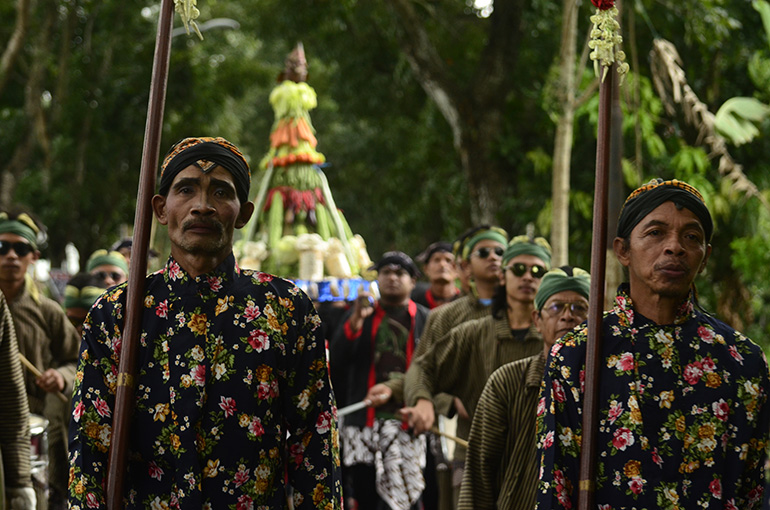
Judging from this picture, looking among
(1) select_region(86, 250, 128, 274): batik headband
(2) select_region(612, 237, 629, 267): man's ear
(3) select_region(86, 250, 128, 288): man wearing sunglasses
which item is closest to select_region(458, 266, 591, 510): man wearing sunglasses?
(2) select_region(612, 237, 629, 267): man's ear

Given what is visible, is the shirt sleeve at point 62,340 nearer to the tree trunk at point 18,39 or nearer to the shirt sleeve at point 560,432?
the shirt sleeve at point 560,432

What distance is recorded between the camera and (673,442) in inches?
125

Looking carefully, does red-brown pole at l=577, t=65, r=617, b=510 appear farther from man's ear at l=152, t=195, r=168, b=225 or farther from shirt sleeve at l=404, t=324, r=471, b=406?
shirt sleeve at l=404, t=324, r=471, b=406

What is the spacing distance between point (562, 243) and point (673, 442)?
6145 mm

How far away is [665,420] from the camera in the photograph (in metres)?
3.20

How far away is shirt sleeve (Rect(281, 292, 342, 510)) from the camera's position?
347cm

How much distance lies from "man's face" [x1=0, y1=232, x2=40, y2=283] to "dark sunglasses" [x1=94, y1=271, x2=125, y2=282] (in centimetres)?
95

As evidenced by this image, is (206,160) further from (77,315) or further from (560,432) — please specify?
(77,315)

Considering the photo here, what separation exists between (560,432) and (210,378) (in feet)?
3.78

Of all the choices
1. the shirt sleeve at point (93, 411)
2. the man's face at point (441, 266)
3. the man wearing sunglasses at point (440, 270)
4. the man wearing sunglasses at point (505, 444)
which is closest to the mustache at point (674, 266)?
the man wearing sunglasses at point (505, 444)

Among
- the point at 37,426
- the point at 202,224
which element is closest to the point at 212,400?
the point at 202,224

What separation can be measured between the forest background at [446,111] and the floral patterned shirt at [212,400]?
225 centimetres

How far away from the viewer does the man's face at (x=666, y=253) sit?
3.32 meters

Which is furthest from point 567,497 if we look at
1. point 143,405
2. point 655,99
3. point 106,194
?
point 106,194
